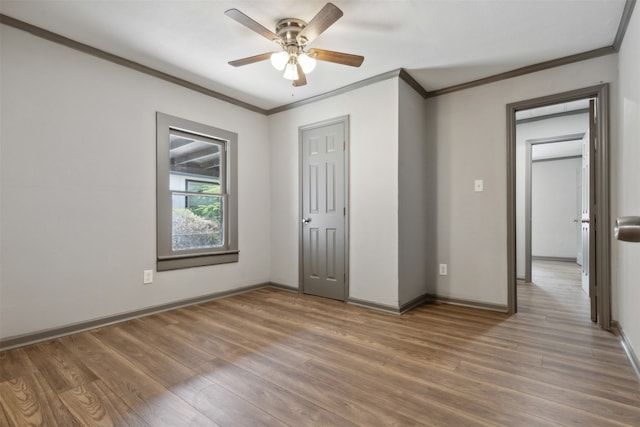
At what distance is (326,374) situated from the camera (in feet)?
6.28

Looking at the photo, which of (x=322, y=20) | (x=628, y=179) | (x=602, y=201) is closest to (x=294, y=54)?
(x=322, y=20)

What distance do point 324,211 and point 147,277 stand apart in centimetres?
198

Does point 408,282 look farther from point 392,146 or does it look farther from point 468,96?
point 468,96

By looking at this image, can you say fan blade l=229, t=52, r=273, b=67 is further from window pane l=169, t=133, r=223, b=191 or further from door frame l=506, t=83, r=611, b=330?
door frame l=506, t=83, r=611, b=330

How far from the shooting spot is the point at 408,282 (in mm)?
3258

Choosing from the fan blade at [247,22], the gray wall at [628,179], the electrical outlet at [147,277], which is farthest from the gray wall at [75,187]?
the gray wall at [628,179]

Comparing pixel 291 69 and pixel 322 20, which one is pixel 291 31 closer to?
pixel 291 69

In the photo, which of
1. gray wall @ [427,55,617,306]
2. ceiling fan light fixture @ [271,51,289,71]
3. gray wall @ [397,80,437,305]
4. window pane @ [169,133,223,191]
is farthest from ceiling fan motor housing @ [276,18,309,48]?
gray wall @ [427,55,617,306]

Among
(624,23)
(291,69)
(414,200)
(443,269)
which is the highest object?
(624,23)

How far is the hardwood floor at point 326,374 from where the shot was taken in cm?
153

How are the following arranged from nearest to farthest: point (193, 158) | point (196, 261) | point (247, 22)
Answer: point (247, 22)
point (196, 261)
point (193, 158)

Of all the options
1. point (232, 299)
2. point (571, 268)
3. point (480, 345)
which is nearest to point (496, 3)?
point (480, 345)

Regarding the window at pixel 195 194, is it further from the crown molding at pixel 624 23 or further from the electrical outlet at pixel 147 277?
the crown molding at pixel 624 23

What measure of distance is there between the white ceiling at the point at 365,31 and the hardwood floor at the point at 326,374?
2410 mm
